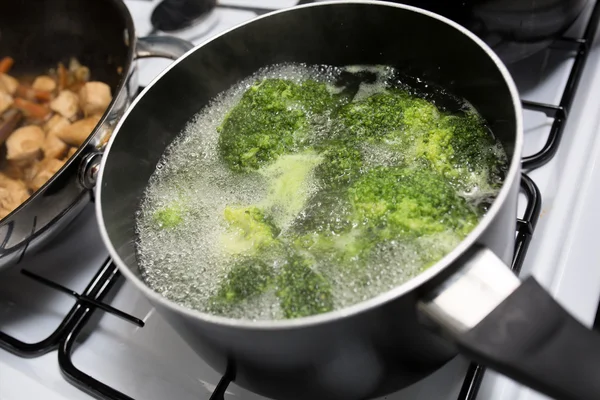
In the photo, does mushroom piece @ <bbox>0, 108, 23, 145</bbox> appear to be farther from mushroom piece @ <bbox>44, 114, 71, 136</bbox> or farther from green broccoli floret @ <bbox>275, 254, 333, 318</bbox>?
green broccoli floret @ <bbox>275, 254, 333, 318</bbox>

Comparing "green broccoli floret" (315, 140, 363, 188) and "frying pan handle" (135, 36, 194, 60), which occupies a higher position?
"frying pan handle" (135, 36, 194, 60)

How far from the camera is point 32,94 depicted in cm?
116

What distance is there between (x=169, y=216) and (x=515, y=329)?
17.7 inches

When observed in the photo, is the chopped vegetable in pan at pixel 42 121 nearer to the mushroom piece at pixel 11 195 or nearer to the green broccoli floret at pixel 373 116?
the mushroom piece at pixel 11 195

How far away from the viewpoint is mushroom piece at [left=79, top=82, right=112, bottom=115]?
104cm

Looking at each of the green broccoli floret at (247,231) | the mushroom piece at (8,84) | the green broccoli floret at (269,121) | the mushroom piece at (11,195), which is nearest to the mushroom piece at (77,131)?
the mushroom piece at (11,195)

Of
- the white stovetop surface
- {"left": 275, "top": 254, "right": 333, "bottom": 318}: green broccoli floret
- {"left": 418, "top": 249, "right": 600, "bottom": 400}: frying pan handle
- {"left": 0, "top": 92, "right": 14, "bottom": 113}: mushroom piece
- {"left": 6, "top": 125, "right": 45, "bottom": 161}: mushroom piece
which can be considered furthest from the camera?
{"left": 0, "top": 92, "right": 14, "bottom": 113}: mushroom piece

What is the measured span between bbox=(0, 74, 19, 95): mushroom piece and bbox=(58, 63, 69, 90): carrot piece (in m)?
0.09

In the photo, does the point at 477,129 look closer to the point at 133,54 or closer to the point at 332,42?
the point at 332,42

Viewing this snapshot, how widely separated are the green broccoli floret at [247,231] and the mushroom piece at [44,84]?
28.0 inches

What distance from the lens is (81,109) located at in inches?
42.9

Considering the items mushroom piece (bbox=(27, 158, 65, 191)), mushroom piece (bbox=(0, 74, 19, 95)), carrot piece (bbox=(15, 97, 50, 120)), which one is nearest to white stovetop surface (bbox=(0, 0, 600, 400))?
mushroom piece (bbox=(27, 158, 65, 191))

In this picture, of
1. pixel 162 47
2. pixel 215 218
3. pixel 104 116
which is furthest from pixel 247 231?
pixel 162 47

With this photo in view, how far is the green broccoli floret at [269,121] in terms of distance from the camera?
73 centimetres
